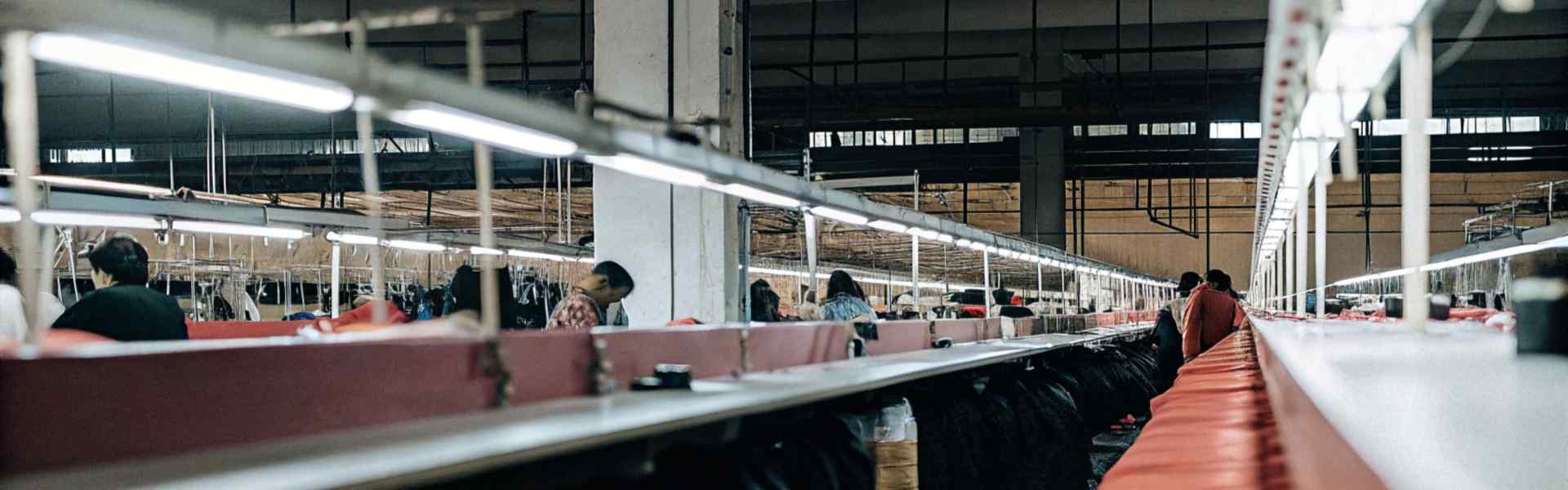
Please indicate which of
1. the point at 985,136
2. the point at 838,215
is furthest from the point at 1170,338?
the point at 985,136

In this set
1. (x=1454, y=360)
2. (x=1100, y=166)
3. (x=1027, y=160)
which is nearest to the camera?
(x=1454, y=360)

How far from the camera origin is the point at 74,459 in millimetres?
2109

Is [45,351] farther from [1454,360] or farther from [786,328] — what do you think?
[786,328]

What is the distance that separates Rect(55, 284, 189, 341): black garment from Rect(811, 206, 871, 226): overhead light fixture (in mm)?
2493

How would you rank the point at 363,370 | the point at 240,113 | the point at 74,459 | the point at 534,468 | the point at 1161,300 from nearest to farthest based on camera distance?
the point at 74,459 < the point at 534,468 < the point at 363,370 < the point at 240,113 < the point at 1161,300

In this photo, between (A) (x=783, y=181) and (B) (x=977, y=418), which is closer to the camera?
(A) (x=783, y=181)

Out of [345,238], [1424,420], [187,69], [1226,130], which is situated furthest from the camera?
→ [1226,130]

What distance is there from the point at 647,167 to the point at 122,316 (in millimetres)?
1679

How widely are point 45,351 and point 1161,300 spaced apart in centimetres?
2462

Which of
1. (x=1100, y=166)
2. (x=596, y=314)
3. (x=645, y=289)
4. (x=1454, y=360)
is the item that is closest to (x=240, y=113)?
(x=645, y=289)

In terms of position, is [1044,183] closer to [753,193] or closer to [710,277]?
[710,277]

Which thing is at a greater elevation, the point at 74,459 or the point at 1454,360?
the point at 1454,360

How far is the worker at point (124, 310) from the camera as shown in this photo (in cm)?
393

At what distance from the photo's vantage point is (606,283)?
552cm
